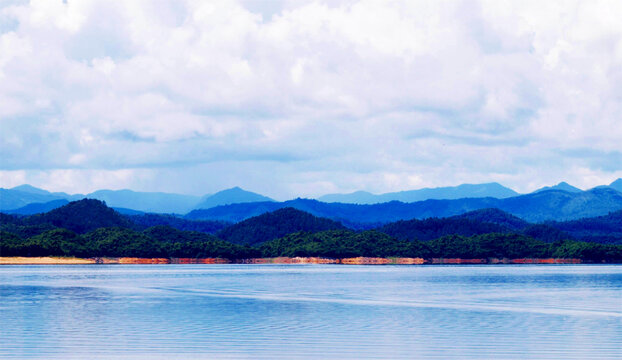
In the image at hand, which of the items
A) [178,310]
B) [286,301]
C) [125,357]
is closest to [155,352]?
[125,357]

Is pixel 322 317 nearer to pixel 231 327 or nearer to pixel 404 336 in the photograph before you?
pixel 231 327

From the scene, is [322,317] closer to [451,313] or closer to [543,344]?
[451,313]

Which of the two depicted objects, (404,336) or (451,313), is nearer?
(404,336)

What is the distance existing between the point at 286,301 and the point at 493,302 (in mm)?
14598

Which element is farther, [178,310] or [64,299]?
[64,299]

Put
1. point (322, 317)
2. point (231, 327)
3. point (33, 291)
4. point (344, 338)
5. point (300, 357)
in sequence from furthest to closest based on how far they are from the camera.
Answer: point (33, 291)
point (322, 317)
point (231, 327)
point (344, 338)
point (300, 357)

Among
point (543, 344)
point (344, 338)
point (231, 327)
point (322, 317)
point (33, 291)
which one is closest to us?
point (543, 344)

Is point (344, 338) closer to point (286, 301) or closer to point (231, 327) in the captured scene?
point (231, 327)

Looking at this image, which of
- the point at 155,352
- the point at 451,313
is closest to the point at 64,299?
the point at 451,313

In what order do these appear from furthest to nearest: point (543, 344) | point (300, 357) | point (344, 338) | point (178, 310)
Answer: point (178, 310)
point (344, 338)
point (543, 344)
point (300, 357)

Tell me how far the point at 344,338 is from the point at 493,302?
25717 millimetres

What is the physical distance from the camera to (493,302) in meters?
62.0

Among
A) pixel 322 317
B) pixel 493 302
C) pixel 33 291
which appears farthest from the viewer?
pixel 33 291

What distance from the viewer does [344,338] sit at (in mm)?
38938
